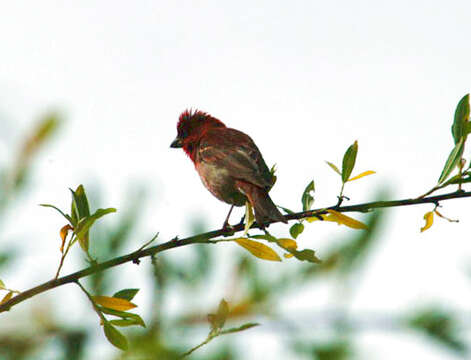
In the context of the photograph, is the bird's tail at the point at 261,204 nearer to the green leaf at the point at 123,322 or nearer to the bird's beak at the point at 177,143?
the bird's beak at the point at 177,143

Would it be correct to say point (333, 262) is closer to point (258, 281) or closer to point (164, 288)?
point (258, 281)

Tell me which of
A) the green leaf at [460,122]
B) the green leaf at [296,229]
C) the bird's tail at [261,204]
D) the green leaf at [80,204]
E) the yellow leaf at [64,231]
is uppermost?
the bird's tail at [261,204]

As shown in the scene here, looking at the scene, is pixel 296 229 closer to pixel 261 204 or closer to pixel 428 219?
pixel 428 219

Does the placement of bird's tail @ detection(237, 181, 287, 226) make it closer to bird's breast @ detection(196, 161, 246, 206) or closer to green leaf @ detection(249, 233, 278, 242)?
bird's breast @ detection(196, 161, 246, 206)

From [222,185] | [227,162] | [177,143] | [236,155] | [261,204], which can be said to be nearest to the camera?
[261,204]

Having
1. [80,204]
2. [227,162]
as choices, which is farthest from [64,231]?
[227,162]

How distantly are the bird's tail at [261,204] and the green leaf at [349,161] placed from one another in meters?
1.21

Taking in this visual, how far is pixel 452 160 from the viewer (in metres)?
2.63

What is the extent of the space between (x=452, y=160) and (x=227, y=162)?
13.2ft

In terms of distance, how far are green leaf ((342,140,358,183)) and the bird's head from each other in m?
4.94

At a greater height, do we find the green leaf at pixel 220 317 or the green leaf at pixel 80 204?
the green leaf at pixel 80 204

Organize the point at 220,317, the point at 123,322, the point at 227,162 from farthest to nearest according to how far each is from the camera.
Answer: the point at 227,162, the point at 123,322, the point at 220,317

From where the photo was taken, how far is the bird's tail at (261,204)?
4.77 m

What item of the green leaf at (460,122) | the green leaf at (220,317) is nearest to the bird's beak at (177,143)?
the green leaf at (460,122)
